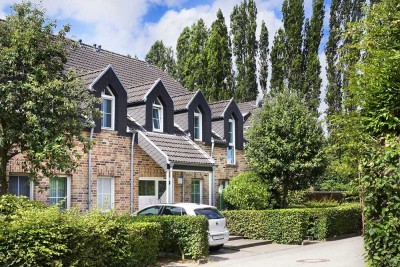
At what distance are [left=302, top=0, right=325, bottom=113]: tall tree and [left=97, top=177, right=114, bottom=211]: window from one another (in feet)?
66.3

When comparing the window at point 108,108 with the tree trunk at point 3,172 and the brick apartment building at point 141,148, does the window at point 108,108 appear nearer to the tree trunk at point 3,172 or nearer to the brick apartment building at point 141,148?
the brick apartment building at point 141,148

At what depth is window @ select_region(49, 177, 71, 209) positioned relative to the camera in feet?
59.4

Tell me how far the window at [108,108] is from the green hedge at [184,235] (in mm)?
5807

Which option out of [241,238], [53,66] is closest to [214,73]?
[241,238]

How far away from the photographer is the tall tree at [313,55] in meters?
37.9

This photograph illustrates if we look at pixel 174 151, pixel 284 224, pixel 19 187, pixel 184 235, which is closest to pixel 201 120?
pixel 174 151

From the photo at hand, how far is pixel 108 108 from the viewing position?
20500 millimetres

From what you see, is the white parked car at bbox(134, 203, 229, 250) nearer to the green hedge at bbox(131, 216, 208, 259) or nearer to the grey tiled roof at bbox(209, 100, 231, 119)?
the green hedge at bbox(131, 216, 208, 259)

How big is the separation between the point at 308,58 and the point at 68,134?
94.0ft

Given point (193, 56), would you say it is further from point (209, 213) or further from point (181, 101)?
point (209, 213)

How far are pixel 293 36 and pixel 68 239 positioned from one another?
31730 mm

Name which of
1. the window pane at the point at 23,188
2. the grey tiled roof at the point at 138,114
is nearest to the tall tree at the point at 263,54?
the grey tiled roof at the point at 138,114

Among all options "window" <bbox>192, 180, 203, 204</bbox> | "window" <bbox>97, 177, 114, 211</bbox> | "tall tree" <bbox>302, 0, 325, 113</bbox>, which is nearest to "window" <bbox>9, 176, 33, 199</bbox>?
"window" <bbox>97, 177, 114, 211</bbox>

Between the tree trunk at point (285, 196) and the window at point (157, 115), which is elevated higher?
the window at point (157, 115)
